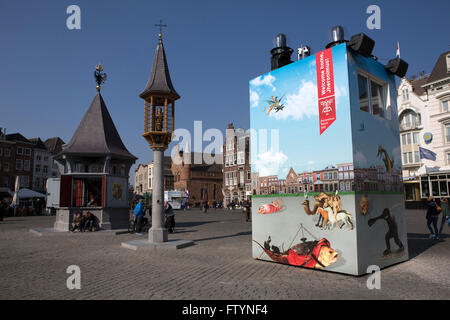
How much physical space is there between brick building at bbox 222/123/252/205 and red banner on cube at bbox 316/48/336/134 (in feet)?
159

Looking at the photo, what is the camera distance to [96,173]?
17734 mm

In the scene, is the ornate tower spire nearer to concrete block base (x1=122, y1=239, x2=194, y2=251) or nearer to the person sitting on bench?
concrete block base (x1=122, y1=239, x2=194, y2=251)

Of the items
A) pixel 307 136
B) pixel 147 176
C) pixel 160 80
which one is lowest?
pixel 307 136

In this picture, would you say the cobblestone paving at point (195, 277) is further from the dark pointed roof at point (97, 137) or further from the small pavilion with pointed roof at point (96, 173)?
the dark pointed roof at point (97, 137)

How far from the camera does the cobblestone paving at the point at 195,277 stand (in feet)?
19.0

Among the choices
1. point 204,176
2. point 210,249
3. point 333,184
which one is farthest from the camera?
point 204,176

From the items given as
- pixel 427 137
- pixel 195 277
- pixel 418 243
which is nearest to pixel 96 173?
pixel 195 277

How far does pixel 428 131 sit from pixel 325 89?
3588cm

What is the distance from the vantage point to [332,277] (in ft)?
23.1

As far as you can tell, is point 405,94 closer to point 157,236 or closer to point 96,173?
point 96,173

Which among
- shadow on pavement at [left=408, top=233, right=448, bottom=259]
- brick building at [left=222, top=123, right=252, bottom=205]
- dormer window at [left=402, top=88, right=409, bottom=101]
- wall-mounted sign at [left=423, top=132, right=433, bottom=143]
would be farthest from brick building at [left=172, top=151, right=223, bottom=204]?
shadow on pavement at [left=408, top=233, right=448, bottom=259]

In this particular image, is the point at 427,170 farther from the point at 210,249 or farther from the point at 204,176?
the point at 204,176
